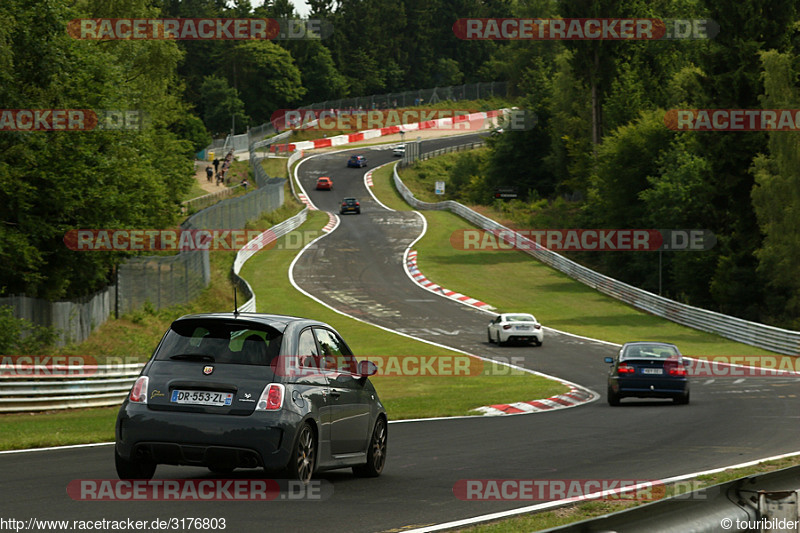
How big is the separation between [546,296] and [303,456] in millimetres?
46848

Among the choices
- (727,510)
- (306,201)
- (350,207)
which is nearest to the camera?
(727,510)

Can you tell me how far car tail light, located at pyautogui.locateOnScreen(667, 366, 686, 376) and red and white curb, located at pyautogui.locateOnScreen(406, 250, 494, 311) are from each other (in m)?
28.2

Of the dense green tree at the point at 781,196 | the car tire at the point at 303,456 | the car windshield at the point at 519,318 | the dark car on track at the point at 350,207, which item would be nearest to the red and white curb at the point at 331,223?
the dark car on track at the point at 350,207

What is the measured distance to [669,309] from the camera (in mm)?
51875

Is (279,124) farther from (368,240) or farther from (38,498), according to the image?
(38,498)

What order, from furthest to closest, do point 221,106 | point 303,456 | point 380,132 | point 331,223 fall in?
point 380,132 → point 221,106 → point 331,223 → point 303,456

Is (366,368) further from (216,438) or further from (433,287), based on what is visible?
(433,287)

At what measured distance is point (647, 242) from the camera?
211ft

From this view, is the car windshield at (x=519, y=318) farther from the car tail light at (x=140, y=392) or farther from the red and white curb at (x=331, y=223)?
the red and white curb at (x=331, y=223)

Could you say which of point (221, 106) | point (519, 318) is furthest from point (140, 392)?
point (221, 106)

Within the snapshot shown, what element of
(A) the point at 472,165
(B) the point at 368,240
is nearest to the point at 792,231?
(B) the point at 368,240

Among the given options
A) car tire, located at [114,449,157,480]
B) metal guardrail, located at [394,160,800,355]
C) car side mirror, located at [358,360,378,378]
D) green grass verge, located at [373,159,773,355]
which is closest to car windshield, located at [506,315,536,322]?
green grass verge, located at [373,159,773,355]

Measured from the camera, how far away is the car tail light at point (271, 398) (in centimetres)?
960

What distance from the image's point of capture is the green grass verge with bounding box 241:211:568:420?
24172 millimetres
